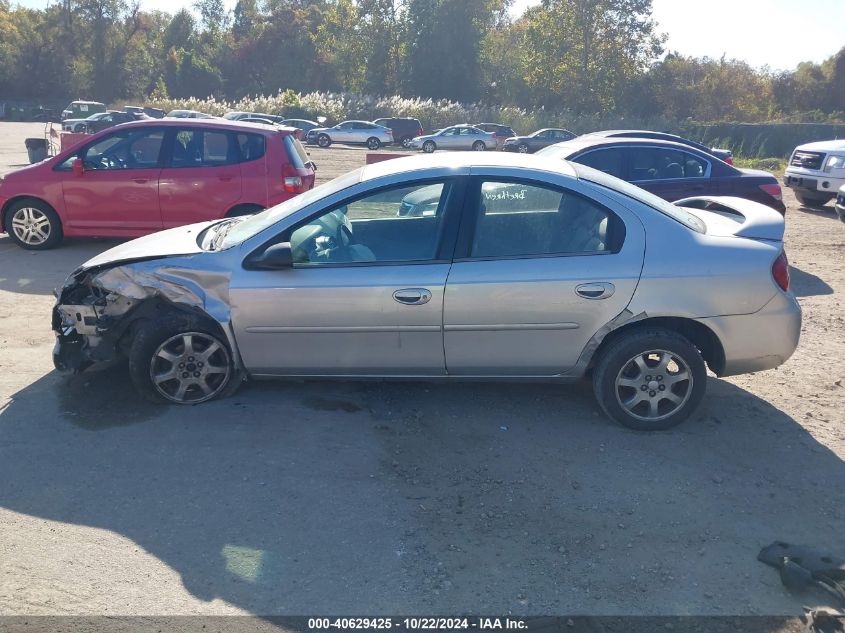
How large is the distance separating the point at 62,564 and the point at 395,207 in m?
2.85

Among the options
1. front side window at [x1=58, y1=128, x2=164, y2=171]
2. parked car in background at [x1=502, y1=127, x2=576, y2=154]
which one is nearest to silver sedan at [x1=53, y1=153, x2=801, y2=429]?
front side window at [x1=58, y1=128, x2=164, y2=171]

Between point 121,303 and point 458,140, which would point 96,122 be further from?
point 121,303

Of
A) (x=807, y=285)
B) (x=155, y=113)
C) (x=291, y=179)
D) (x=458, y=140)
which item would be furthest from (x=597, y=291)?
(x=155, y=113)

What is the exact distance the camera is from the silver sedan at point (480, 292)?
464 centimetres

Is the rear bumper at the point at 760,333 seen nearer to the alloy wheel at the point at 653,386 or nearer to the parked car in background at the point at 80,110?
the alloy wheel at the point at 653,386

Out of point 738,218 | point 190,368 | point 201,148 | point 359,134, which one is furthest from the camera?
point 359,134

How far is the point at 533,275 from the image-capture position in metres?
4.62

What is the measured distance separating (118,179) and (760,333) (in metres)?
7.68

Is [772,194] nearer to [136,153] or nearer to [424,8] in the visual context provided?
[136,153]

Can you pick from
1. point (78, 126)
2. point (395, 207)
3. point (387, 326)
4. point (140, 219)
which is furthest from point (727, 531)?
point (78, 126)

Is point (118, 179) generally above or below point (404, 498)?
above

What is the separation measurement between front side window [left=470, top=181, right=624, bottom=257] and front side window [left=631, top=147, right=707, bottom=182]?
4932mm

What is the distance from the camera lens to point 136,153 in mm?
9406

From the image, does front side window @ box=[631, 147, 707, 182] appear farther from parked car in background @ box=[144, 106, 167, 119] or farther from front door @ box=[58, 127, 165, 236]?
parked car in background @ box=[144, 106, 167, 119]
